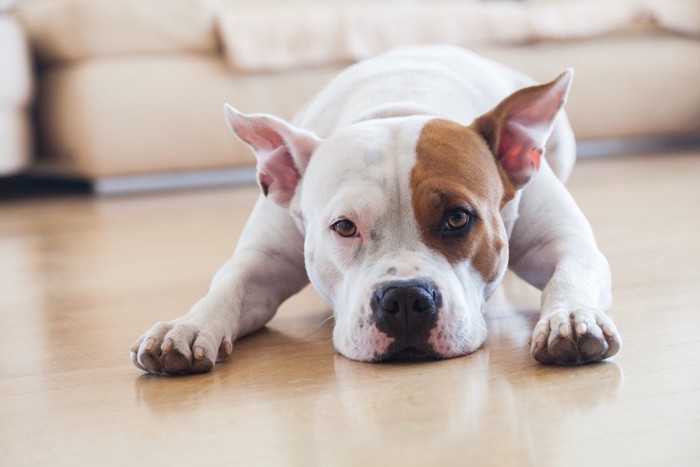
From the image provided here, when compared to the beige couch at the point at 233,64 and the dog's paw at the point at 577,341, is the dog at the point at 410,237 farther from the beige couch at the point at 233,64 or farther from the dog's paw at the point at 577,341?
the beige couch at the point at 233,64

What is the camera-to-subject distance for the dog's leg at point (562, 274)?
1.62 meters

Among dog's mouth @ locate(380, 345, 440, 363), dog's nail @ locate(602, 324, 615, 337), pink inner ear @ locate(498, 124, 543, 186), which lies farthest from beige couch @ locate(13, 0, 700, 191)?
dog's nail @ locate(602, 324, 615, 337)

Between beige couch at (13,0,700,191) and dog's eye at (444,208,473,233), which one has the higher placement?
dog's eye at (444,208,473,233)

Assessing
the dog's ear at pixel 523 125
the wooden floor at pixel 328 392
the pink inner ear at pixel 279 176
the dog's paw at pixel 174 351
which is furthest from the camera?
the pink inner ear at pixel 279 176

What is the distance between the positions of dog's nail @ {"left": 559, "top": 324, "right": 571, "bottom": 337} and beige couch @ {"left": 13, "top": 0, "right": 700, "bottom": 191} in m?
3.50

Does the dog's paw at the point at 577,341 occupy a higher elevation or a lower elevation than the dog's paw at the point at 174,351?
higher

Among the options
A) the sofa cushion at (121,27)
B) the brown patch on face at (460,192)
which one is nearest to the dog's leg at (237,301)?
the brown patch on face at (460,192)

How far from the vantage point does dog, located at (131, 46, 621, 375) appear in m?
1.66

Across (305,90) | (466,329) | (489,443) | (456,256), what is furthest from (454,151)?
(305,90)

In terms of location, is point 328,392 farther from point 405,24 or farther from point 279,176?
point 405,24

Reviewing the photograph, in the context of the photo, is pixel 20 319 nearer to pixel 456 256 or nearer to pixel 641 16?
pixel 456 256

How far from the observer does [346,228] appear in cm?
180

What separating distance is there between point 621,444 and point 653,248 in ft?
5.14

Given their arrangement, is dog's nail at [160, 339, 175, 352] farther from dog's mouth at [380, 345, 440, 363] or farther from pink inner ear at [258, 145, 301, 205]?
pink inner ear at [258, 145, 301, 205]
